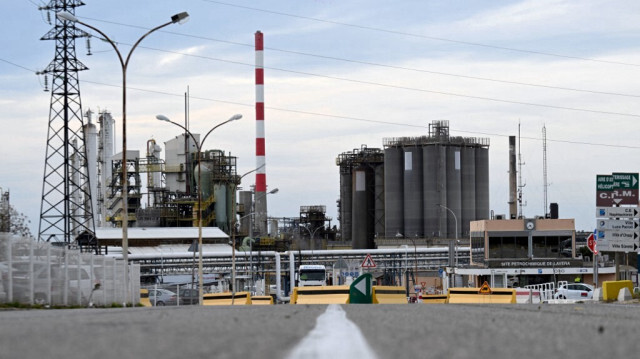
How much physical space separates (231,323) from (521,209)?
108698 mm

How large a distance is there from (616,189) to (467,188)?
234ft

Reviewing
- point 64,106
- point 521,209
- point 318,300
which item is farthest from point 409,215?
point 318,300

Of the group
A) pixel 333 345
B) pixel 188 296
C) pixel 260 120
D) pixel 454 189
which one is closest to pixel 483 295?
pixel 188 296

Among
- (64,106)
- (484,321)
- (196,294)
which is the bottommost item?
(196,294)

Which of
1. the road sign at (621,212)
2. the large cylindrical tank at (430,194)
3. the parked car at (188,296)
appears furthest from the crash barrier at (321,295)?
the large cylindrical tank at (430,194)

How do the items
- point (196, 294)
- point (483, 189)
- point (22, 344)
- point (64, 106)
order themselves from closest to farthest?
point (22, 344)
point (196, 294)
point (64, 106)
point (483, 189)

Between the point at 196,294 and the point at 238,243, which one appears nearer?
the point at 196,294

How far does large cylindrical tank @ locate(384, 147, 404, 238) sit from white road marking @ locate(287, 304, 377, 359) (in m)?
96.8

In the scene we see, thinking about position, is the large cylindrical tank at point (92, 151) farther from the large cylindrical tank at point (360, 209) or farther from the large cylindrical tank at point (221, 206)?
the large cylindrical tank at point (360, 209)

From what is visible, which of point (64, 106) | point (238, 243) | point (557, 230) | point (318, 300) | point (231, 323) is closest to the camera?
point (231, 323)

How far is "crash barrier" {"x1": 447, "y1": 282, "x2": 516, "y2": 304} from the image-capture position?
31.5 metres

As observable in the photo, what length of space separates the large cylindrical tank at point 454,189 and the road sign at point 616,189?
67005 mm

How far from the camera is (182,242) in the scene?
90.8 meters

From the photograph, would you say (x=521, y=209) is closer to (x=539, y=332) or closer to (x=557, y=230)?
(x=557, y=230)
